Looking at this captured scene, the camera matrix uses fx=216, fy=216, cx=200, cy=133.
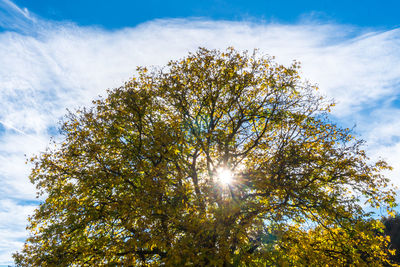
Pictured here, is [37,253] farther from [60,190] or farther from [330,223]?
[330,223]

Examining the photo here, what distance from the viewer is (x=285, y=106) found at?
15.2 m

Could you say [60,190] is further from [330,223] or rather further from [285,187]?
[330,223]

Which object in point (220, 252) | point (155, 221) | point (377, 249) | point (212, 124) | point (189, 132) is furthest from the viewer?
point (212, 124)

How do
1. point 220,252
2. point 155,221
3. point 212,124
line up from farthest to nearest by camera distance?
point 212,124, point 155,221, point 220,252

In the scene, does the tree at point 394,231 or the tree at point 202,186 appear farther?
the tree at point 394,231

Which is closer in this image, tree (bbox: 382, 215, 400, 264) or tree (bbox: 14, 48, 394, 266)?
tree (bbox: 14, 48, 394, 266)

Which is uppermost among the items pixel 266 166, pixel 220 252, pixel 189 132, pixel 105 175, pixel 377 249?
pixel 189 132

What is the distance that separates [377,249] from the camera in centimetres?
1083

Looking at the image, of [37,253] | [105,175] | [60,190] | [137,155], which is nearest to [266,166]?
[137,155]

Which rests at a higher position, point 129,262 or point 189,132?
point 189,132

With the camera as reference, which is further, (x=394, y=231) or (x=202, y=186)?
(x=394, y=231)

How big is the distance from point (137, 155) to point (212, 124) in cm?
584

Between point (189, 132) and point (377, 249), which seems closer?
point (377, 249)

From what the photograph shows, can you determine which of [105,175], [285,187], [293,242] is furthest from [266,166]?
[105,175]
